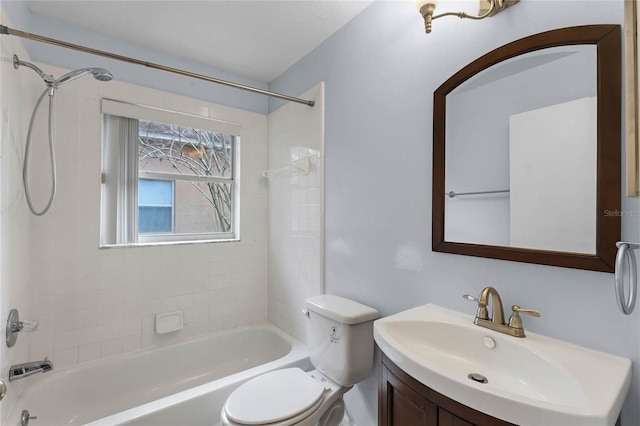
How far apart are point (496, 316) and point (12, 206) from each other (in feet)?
7.17

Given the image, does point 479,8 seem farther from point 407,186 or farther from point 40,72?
point 40,72

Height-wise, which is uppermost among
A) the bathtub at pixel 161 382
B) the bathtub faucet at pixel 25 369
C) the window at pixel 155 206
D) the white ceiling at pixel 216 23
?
the white ceiling at pixel 216 23

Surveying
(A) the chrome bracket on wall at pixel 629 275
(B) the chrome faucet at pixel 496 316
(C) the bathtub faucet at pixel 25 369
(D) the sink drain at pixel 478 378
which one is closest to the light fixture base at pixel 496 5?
(A) the chrome bracket on wall at pixel 629 275

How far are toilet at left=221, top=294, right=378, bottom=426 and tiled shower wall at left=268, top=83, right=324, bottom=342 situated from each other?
0.41 meters

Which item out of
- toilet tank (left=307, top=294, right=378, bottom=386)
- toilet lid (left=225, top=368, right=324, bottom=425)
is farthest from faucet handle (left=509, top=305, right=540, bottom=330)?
toilet lid (left=225, top=368, right=324, bottom=425)

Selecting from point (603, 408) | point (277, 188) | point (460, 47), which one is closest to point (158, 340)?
point (277, 188)

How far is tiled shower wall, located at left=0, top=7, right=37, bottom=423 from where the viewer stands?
1.34m

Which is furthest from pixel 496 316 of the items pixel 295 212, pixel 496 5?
pixel 295 212

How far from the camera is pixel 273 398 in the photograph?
141cm

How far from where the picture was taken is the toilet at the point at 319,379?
133cm

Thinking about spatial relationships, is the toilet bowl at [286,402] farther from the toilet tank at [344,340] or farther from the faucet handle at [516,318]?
the faucet handle at [516,318]

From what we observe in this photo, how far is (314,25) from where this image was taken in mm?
1922

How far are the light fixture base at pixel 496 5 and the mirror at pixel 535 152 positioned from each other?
151 millimetres

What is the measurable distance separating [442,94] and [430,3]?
353 mm
